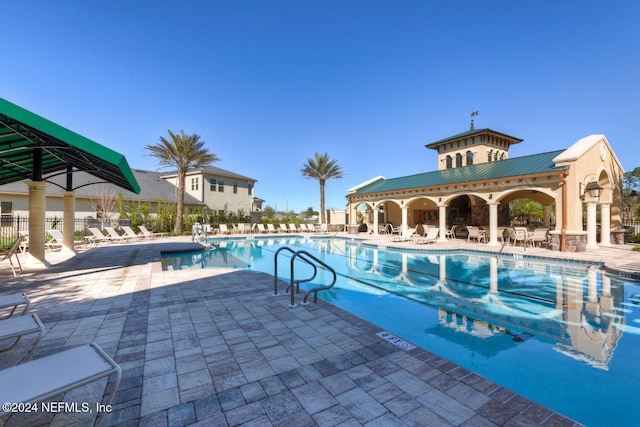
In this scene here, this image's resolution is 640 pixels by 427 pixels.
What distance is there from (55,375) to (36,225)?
29.8ft

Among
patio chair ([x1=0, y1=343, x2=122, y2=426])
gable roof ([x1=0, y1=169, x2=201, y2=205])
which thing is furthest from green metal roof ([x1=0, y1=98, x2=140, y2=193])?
gable roof ([x1=0, y1=169, x2=201, y2=205])

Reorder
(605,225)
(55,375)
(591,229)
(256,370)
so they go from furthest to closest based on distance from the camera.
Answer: (605,225)
(591,229)
(256,370)
(55,375)

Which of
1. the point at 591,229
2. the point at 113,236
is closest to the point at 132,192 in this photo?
the point at 113,236

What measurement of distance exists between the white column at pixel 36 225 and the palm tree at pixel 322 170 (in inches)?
873

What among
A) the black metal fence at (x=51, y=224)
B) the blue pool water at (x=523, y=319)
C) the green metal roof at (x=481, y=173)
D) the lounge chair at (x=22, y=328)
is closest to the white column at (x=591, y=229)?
the green metal roof at (x=481, y=173)

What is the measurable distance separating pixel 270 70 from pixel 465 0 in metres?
11.7

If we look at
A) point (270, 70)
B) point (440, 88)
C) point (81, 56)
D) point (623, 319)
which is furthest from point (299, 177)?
point (623, 319)

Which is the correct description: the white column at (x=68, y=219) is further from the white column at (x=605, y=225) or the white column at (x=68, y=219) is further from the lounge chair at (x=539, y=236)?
the white column at (x=605, y=225)

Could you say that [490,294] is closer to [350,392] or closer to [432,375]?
[432,375]

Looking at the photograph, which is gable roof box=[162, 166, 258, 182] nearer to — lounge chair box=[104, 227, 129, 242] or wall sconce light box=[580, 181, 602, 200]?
lounge chair box=[104, 227, 129, 242]

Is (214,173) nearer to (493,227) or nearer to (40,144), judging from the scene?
(40,144)

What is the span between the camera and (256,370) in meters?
2.97

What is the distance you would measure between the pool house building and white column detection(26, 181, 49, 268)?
734 inches

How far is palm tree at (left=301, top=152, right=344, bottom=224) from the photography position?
28.5 metres
